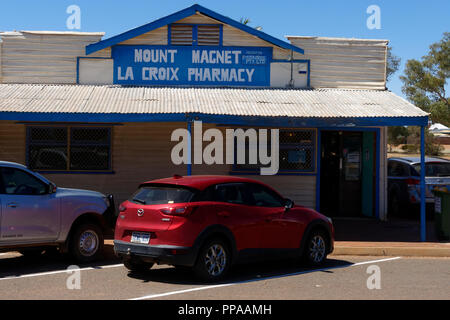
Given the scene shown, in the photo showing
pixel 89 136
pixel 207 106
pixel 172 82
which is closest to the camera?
pixel 207 106

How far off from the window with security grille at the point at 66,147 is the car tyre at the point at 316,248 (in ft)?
23.3

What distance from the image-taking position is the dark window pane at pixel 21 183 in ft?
28.3

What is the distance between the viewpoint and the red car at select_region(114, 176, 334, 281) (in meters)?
7.72

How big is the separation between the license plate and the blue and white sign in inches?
297

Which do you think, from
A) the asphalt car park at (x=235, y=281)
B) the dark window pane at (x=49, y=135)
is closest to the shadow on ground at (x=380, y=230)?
the asphalt car park at (x=235, y=281)

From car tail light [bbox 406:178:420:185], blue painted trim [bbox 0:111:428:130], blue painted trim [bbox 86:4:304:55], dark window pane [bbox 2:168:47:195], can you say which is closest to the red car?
dark window pane [bbox 2:168:47:195]

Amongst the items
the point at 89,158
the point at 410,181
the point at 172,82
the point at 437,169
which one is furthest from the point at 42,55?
the point at 437,169

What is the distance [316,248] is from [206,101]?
5.02 m

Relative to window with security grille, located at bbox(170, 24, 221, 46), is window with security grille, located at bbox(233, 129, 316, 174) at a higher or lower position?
lower

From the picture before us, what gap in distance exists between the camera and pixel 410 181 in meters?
15.6

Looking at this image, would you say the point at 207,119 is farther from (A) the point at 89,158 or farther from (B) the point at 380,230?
(B) the point at 380,230

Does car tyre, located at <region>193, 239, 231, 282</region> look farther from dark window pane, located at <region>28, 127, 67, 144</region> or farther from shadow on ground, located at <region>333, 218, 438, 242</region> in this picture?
dark window pane, located at <region>28, 127, 67, 144</region>
